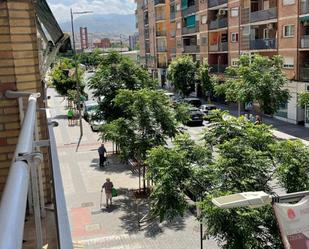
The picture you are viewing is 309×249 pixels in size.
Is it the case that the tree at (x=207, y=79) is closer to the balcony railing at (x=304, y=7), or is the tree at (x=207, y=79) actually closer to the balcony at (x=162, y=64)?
the balcony railing at (x=304, y=7)

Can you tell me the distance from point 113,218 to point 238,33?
27.9 meters

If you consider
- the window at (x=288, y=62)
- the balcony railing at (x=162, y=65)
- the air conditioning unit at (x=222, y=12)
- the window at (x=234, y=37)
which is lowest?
the balcony railing at (x=162, y=65)

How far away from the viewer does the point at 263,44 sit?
116 ft

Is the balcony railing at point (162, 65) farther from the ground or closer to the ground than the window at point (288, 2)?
closer to the ground

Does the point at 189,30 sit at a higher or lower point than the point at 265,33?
higher

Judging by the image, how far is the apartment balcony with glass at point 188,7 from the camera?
2011 inches

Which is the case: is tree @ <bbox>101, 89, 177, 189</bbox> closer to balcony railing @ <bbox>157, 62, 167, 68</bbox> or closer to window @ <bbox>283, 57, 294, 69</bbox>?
window @ <bbox>283, 57, 294, 69</bbox>

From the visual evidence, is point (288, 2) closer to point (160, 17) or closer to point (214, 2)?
point (214, 2)

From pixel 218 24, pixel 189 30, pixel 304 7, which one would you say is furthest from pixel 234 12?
pixel 189 30

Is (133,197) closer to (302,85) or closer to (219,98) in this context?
(302,85)

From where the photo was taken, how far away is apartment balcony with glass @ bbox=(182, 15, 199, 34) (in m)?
51.3

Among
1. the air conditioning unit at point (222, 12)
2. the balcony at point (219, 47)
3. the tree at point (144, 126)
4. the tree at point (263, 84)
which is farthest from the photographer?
the air conditioning unit at point (222, 12)

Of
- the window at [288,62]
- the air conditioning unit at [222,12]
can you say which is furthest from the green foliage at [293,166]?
the air conditioning unit at [222,12]

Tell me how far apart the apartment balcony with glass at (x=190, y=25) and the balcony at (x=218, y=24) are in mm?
4576
